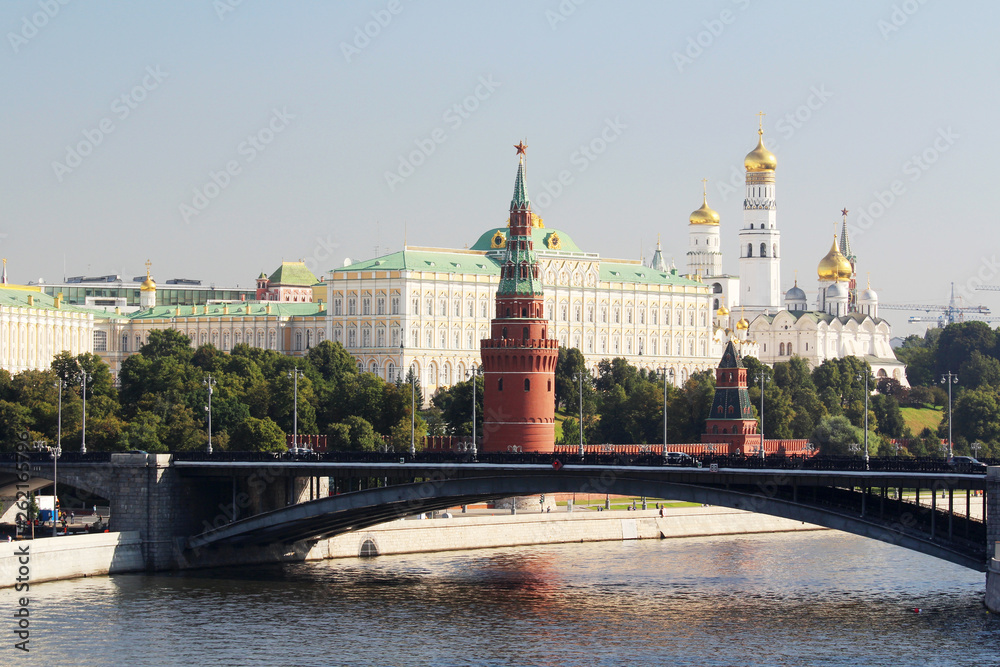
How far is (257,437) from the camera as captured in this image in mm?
109812

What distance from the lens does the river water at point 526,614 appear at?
205 ft

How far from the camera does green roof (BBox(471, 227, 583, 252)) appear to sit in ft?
611

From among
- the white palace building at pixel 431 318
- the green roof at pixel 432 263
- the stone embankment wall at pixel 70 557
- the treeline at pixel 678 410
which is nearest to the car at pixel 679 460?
the stone embankment wall at pixel 70 557

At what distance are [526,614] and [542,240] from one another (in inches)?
4589

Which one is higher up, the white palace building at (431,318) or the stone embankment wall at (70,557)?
the white palace building at (431,318)

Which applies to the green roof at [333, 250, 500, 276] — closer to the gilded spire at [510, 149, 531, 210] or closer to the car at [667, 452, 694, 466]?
the gilded spire at [510, 149, 531, 210]

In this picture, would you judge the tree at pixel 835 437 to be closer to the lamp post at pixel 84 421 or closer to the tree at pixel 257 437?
the tree at pixel 257 437

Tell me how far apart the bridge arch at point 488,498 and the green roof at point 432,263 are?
94564 mm

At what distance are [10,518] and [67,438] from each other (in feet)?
62.1

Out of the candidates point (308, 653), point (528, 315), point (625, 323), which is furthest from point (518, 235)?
point (625, 323)

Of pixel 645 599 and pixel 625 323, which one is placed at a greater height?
pixel 625 323

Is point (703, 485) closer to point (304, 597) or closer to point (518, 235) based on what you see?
point (304, 597)

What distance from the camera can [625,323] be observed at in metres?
194

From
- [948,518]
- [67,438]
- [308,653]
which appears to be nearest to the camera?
[308,653]
